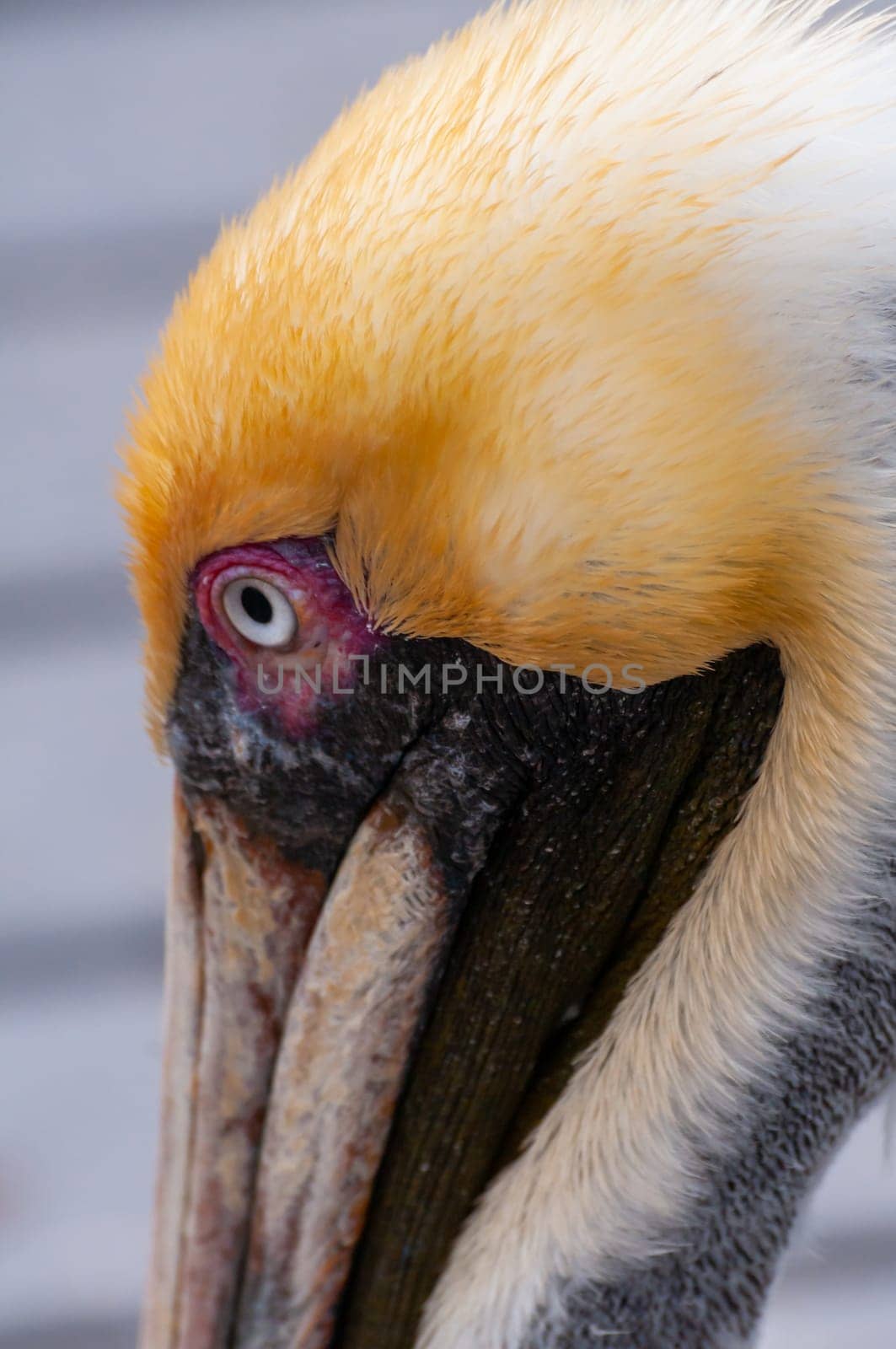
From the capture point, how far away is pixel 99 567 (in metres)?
1.72

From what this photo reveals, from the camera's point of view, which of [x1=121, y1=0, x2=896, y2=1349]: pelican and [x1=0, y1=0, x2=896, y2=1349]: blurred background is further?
[x1=0, y1=0, x2=896, y2=1349]: blurred background

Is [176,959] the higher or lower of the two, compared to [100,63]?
lower

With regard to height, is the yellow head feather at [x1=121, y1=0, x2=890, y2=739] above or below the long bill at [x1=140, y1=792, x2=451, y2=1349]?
above

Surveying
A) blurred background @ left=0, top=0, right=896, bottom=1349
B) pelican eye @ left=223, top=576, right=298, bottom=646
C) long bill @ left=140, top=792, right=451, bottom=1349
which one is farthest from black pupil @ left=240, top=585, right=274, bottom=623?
blurred background @ left=0, top=0, right=896, bottom=1349

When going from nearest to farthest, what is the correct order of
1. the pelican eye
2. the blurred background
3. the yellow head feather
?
the yellow head feather
the pelican eye
the blurred background

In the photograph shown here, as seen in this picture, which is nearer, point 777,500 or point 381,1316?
point 777,500

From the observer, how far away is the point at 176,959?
29.5 inches

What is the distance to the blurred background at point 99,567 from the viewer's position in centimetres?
162

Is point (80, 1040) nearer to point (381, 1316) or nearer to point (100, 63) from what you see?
point (381, 1316)

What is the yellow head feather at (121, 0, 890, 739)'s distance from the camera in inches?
19.7

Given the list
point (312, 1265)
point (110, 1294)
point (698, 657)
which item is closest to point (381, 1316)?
point (312, 1265)

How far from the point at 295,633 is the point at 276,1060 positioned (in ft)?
0.91

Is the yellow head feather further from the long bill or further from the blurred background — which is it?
the blurred background

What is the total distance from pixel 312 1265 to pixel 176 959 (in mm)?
205
